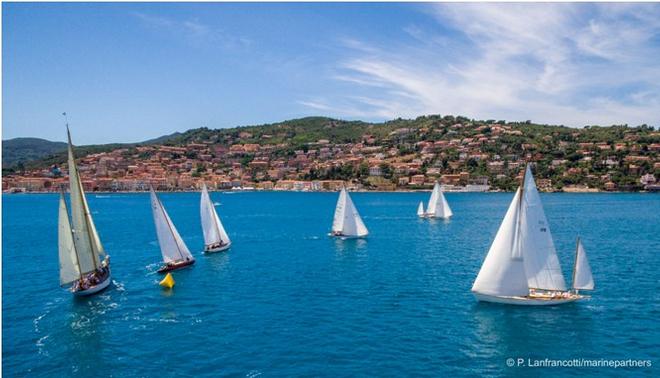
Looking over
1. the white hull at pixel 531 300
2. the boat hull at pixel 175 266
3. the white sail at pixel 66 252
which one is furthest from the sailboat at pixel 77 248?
the white hull at pixel 531 300

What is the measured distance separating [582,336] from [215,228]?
31.9 m

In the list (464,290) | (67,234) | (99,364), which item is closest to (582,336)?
(464,290)

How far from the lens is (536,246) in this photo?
82.8ft

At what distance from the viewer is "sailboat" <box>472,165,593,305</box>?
2495cm

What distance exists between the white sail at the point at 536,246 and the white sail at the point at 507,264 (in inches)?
15.3

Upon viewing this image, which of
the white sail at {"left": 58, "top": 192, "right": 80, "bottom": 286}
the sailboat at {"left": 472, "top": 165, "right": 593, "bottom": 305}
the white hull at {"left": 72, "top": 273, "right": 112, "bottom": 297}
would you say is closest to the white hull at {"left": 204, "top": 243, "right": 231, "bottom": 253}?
the white hull at {"left": 72, "top": 273, "right": 112, "bottom": 297}

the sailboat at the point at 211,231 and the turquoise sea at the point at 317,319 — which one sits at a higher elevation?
the sailboat at the point at 211,231

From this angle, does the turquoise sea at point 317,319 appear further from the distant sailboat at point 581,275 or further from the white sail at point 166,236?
the white sail at point 166,236

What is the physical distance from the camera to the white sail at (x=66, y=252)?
28.2 m

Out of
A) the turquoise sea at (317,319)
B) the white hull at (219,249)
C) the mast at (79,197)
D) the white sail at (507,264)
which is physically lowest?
A: the turquoise sea at (317,319)

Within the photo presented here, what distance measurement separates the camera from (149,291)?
31.0 metres

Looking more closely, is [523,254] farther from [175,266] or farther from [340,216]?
[340,216]

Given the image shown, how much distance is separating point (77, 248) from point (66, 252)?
2.66 feet

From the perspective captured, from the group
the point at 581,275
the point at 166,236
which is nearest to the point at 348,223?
the point at 166,236
